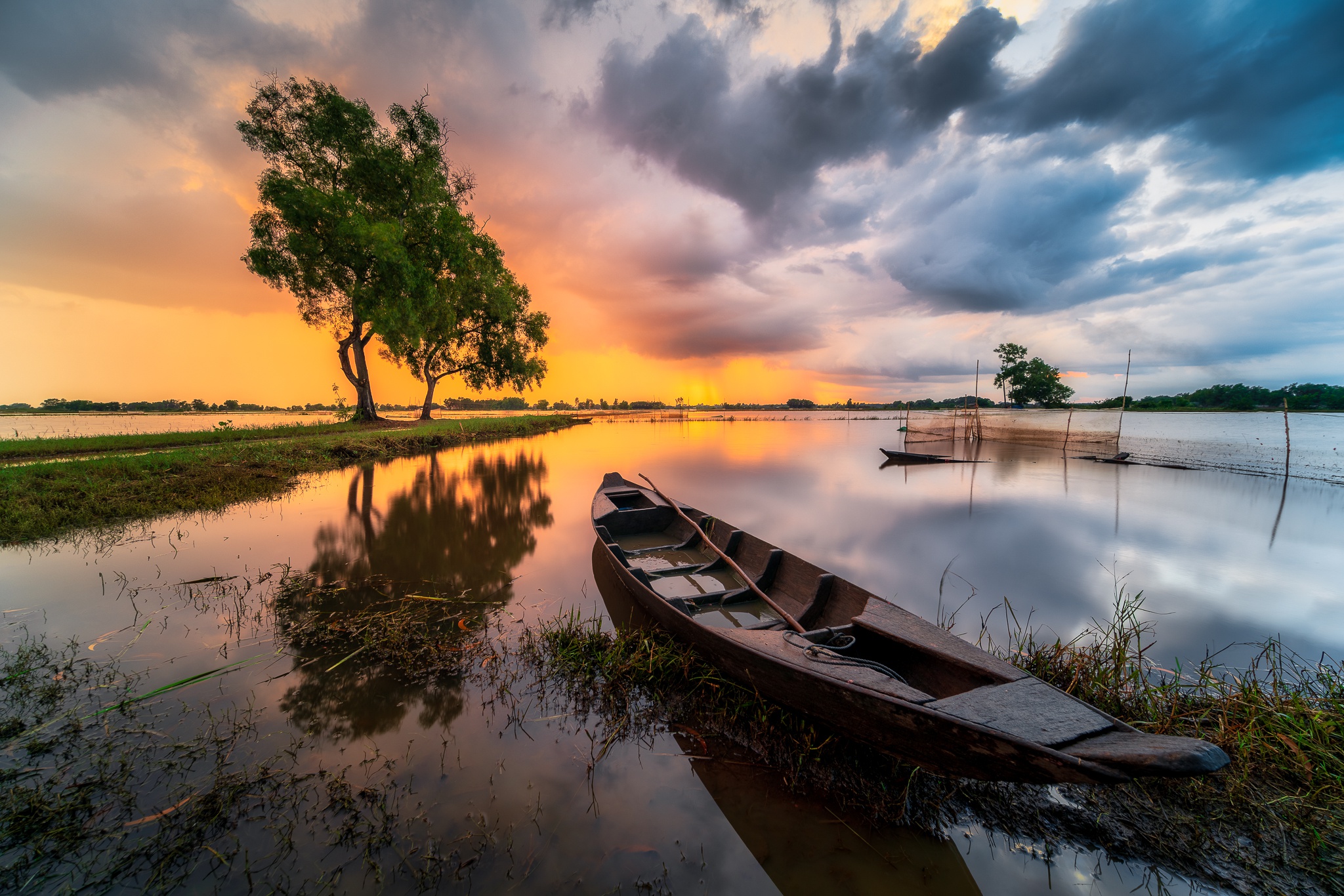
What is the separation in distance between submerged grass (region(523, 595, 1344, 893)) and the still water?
18cm

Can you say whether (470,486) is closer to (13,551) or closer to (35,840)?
(13,551)

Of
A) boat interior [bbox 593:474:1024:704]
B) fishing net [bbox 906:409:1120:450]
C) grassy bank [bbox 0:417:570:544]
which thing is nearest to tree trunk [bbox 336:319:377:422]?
grassy bank [bbox 0:417:570:544]

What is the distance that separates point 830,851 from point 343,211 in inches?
1099

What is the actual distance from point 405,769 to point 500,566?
4.41 metres

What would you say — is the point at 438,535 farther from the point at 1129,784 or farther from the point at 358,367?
the point at 358,367

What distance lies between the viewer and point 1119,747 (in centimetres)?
196

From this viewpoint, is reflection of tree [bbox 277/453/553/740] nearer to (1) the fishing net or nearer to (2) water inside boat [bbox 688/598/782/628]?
(2) water inside boat [bbox 688/598/782/628]

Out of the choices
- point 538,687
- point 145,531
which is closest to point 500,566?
point 538,687

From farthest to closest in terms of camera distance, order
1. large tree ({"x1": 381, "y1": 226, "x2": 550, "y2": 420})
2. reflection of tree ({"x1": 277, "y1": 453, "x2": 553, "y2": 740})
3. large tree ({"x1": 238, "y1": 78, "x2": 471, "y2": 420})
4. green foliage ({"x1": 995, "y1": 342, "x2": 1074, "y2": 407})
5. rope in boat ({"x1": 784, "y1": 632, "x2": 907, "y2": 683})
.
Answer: green foliage ({"x1": 995, "y1": 342, "x2": 1074, "y2": 407}) → large tree ({"x1": 381, "y1": 226, "x2": 550, "y2": 420}) → large tree ({"x1": 238, "y1": 78, "x2": 471, "y2": 420}) → reflection of tree ({"x1": 277, "y1": 453, "x2": 553, "y2": 740}) → rope in boat ({"x1": 784, "y1": 632, "x2": 907, "y2": 683})

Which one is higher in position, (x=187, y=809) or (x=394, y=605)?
(x=187, y=809)

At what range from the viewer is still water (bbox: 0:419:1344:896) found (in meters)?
2.50

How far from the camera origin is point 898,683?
8.77 ft

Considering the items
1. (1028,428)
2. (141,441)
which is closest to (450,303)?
(141,441)

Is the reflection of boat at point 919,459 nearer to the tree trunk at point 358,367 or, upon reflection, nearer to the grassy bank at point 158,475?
the grassy bank at point 158,475
